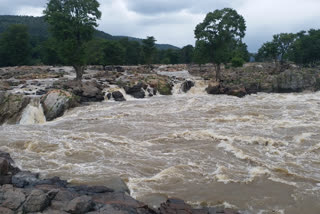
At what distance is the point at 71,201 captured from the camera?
6133mm

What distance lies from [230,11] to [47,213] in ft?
120

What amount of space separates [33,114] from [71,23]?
49.6 feet

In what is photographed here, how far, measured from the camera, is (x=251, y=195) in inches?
322

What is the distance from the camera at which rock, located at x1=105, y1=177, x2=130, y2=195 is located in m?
8.11

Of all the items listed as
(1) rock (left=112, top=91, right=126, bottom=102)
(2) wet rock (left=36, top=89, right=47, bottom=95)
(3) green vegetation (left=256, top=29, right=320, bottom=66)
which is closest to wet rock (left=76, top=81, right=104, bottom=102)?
(1) rock (left=112, top=91, right=126, bottom=102)

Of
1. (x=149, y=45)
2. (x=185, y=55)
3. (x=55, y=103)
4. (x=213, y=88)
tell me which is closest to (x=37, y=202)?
(x=55, y=103)

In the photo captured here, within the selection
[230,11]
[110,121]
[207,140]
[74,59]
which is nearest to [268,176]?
[207,140]

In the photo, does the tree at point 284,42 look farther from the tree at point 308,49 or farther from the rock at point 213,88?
the rock at point 213,88

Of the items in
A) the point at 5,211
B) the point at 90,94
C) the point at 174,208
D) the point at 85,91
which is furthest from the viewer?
the point at 85,91

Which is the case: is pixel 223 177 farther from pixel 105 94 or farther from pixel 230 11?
pixel 230 11

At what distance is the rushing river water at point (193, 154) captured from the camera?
8.39 m

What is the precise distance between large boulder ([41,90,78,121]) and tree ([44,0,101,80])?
9.70 m

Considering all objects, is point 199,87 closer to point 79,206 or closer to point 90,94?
point 90,94

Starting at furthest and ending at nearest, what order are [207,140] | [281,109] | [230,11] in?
[230,11] < [281,109] < [207,140]
